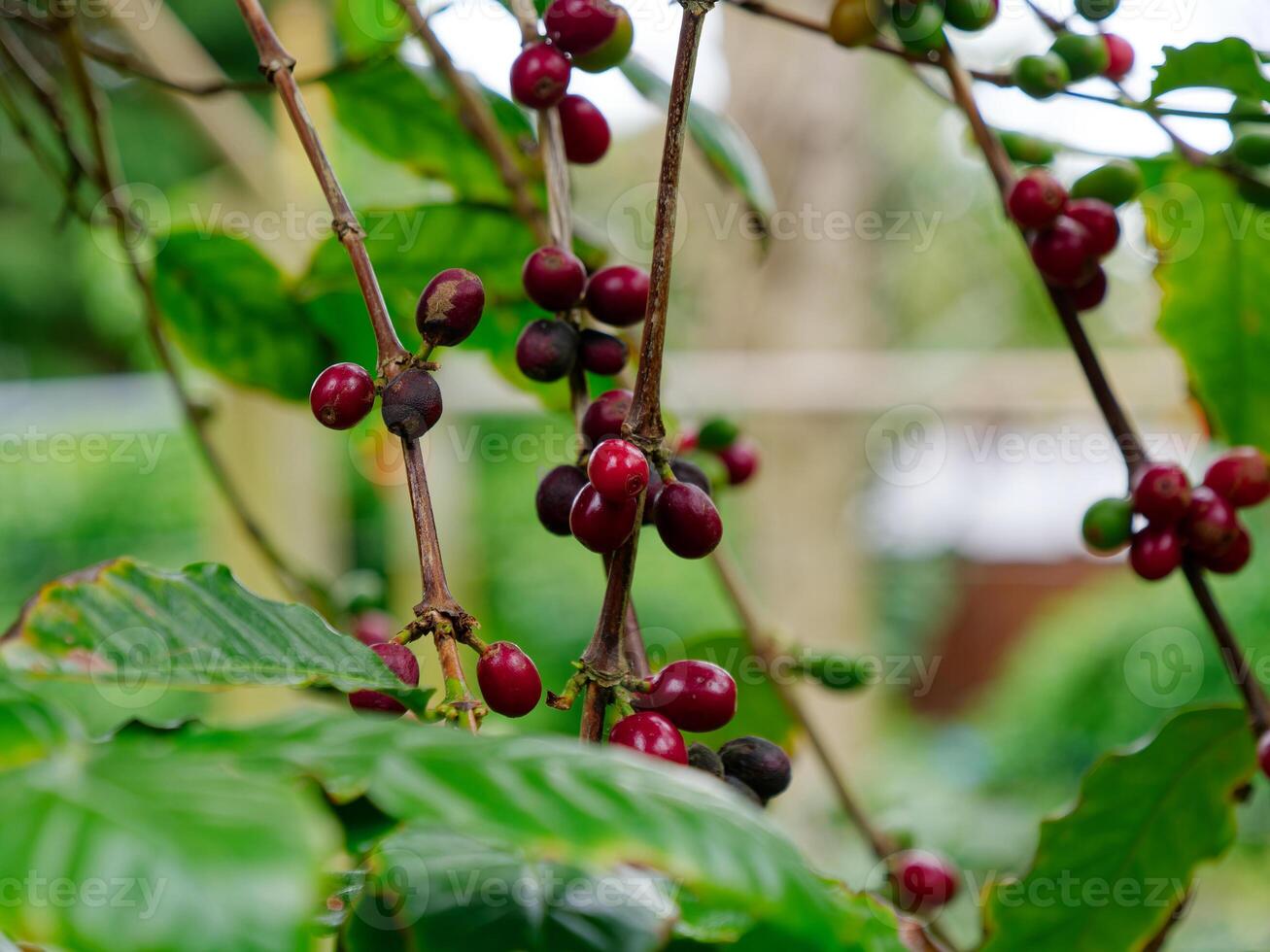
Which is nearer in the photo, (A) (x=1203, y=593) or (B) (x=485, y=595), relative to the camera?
(A) (x=1203, y=593)

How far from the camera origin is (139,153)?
7.82 m

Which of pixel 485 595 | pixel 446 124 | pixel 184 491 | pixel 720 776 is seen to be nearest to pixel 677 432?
pixel 446 124

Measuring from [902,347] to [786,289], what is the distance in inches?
238

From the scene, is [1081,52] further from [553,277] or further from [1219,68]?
[553,277]

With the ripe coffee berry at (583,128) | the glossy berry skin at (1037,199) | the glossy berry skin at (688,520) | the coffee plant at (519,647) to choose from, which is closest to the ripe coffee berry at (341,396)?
the coffee plant at (519,647)

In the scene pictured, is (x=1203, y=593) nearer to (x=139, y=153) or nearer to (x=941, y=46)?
(x=941, y=46)

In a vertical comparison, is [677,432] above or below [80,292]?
below

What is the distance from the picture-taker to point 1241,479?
24.2 inches

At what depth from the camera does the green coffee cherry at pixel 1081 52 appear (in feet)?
1.94

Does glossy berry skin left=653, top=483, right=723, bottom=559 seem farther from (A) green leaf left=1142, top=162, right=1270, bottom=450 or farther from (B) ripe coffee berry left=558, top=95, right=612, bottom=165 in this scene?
(A) green leaf left=1142, top=162, right=1270, bottom=450

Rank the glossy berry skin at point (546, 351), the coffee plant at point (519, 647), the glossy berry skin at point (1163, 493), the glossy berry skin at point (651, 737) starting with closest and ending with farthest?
the coffee plant at point (519, 647)
the glossy berry skin at point (651, 737)
the glossy berry skin at point (546, 351)
the glossy berry skin at point (1163, 493)

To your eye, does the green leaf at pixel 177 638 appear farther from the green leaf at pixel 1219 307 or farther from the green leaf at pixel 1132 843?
the green leaf at pixel 1219 307

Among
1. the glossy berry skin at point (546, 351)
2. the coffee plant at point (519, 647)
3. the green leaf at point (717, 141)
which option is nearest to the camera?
the coffee plant at point (519, 647)

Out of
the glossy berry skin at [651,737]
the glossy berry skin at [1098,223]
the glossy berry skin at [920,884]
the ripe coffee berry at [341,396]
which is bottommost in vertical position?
the glossy berry skin at [651,737]
